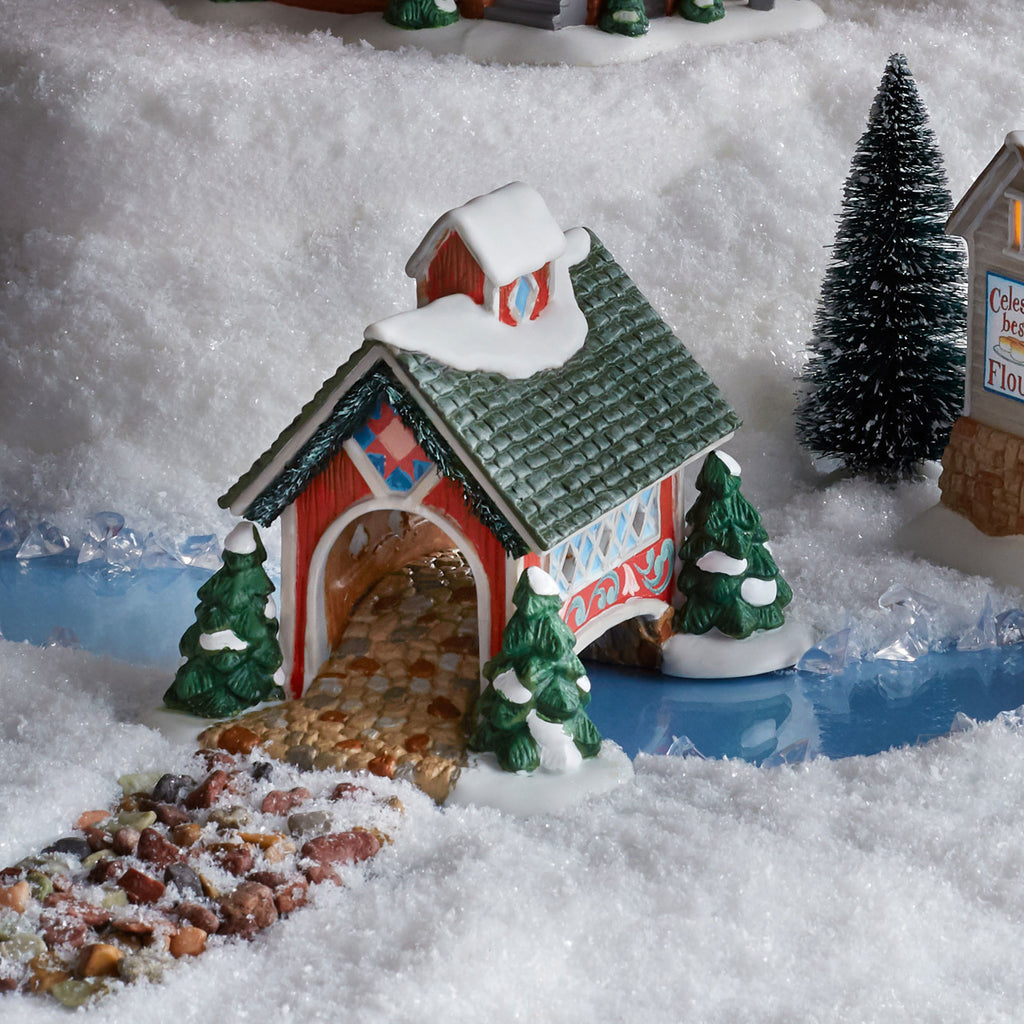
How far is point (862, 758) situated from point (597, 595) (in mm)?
684

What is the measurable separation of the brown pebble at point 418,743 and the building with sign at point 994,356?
6.02ft

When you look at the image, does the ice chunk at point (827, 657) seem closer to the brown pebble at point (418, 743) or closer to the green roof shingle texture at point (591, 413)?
the green roof shingle texture at point (591, 413)

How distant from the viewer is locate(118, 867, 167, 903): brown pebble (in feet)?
10.8

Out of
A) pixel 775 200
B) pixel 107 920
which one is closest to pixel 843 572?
pixel 775 200

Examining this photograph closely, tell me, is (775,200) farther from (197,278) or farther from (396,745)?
(396,745)

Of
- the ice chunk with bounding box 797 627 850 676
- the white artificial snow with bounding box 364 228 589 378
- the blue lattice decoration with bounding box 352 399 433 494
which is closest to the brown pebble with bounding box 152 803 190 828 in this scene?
the blue lattice decoration with bounding box 352 399 433 494

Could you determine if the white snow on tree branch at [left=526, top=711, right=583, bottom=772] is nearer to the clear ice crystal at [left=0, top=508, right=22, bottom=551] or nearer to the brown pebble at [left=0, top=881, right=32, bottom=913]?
the brown pebble at [left=0, top=881, right=32, bottom=913]

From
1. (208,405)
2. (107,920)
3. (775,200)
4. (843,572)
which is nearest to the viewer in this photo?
(107,920)

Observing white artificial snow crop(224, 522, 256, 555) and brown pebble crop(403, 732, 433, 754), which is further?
white artificial snow crop(224, 522, 256, 555)

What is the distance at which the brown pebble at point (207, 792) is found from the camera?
11.8 feet

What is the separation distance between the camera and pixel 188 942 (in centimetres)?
314

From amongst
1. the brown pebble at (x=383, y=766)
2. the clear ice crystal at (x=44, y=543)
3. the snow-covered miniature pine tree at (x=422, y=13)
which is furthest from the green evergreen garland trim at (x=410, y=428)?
the snow-covered miniature pine tree at (x=422, y=13)

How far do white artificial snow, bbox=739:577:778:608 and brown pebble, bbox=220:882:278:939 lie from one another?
152cm

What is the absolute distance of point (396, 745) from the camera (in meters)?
3.78
